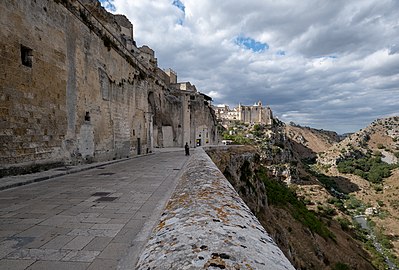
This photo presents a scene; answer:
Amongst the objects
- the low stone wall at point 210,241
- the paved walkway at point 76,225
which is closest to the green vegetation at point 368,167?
the paved walkway at point 76,225

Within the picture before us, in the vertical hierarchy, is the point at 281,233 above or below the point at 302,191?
above

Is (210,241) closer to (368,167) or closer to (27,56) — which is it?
(27,56)

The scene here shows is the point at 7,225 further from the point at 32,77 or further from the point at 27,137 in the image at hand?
the point at 32,77

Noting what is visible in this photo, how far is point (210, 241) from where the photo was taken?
1.38 meters

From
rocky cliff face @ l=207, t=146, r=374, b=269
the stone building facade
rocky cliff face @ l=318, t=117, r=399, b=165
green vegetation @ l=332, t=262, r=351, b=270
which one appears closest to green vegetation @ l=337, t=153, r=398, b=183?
rocky cliff face @ l=318, t=117, r=399, b=165

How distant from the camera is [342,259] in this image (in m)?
24.2

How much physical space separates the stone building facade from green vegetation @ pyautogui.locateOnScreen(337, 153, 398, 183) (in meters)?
80.2

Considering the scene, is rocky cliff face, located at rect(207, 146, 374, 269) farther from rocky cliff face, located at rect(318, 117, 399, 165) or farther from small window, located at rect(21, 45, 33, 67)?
rocky cliff face, located at rect(318, 117, 399, 165)

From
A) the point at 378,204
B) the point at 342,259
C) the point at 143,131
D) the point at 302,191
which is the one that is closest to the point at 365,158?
the point at 378,204

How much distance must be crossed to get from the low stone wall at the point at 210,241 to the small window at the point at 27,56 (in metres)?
7.51

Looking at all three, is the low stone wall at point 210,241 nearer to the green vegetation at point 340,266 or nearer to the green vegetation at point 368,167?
the green vegetation at point 340,266

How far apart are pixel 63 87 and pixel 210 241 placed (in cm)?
938

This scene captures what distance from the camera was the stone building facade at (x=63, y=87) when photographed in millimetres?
6676

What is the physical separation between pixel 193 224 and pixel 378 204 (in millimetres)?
70969
